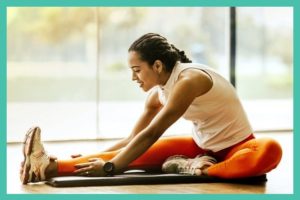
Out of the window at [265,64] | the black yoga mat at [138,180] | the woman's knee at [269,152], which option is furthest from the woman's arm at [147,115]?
the window at [265,64]

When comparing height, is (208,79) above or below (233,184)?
above

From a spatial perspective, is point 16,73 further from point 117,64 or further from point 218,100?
point 218,100

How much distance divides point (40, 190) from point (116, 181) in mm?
334

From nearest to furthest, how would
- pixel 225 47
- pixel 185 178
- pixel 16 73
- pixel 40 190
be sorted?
pixel 40 190 < pixel 185 178 < pixel 16 73 < pixel 225 47

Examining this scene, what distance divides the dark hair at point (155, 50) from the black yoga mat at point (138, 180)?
0.50 m

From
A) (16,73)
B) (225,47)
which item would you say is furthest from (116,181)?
(225,47)

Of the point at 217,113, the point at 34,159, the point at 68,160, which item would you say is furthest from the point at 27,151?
the point at 217,113

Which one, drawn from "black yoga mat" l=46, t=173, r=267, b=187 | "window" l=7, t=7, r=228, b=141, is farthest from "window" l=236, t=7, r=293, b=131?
"black yoga mat" l=46, t=173, r=267, b=187

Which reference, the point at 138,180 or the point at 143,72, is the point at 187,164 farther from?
the point at 143,72

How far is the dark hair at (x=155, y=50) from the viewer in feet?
9.33

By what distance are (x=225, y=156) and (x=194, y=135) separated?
22 centimetres

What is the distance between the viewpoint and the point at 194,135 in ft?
10.0

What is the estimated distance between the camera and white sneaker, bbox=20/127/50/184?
2.78 m

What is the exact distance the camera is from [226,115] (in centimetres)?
290
